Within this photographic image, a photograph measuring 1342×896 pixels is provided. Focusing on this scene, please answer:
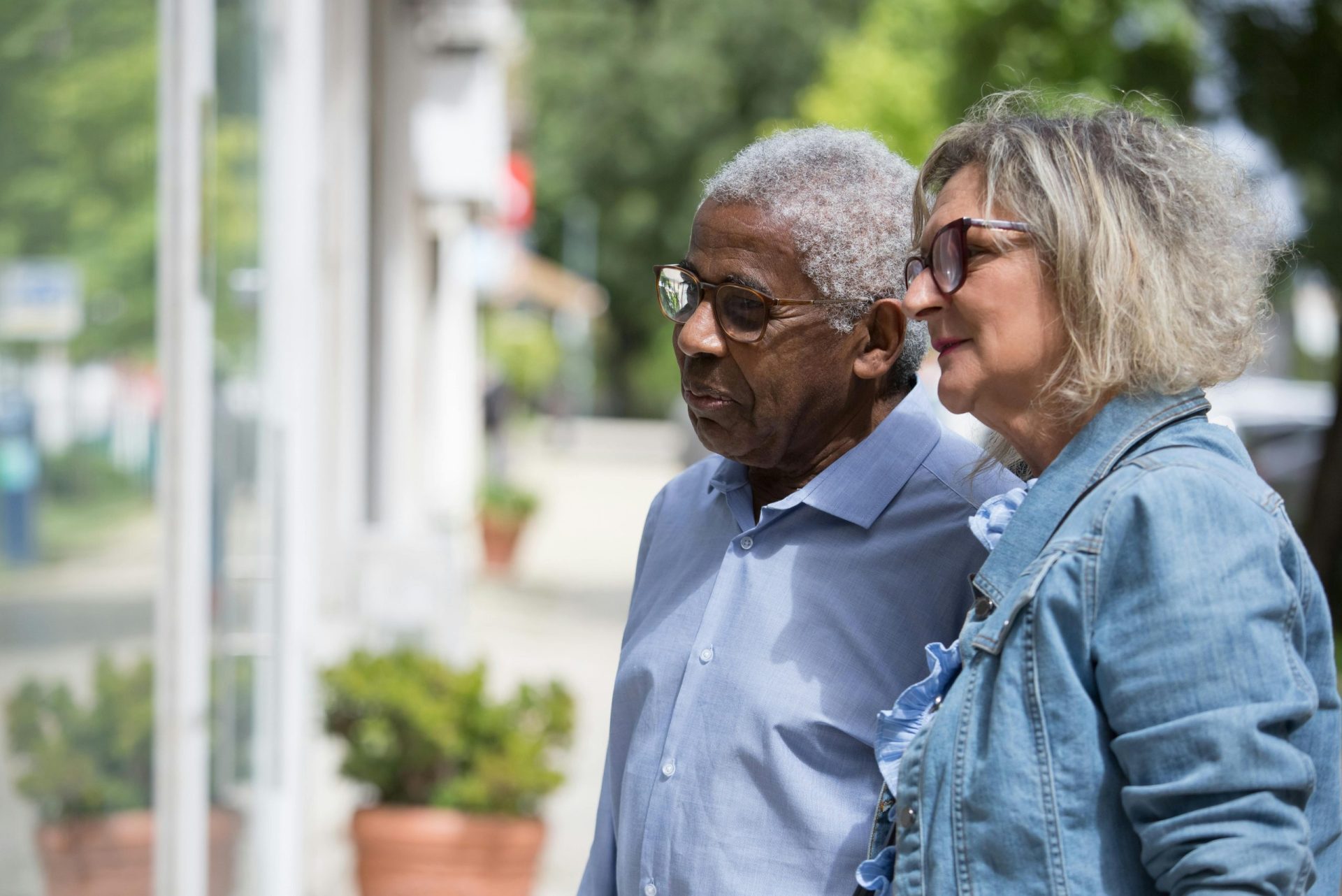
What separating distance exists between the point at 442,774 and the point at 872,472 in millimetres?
3159

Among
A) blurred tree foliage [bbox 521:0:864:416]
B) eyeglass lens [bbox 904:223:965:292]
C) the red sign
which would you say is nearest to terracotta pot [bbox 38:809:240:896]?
eyeglass lens [bbox 904:223:965:292]

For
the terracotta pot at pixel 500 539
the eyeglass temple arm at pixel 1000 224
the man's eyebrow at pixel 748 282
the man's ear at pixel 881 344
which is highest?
the eyeglass temple arm at pixel 1000 224

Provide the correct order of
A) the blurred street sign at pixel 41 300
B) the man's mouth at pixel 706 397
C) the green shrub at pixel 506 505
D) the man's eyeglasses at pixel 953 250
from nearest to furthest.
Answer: the man's eyeglasses at pixel 953 250 → the man's mouth at pixel 706 397 → the blurred street sign at pixel 41 300 → the green shrub at pixel 506 505

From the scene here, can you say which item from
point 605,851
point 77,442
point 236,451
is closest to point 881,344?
point 605,851

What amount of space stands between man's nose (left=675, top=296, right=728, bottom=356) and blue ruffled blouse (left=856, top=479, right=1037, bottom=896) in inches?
14.9

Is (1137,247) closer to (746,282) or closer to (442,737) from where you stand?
(746,282)

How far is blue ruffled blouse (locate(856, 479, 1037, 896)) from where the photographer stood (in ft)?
4.95

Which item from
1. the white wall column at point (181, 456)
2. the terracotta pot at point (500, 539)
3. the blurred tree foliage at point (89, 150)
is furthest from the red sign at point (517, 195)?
the blurred tree foliage at point (89, 150)

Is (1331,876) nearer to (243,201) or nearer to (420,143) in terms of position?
(243,201)

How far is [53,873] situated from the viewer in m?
2.80

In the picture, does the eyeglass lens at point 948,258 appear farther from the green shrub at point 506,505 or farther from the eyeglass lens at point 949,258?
the green shrub at point 506,505

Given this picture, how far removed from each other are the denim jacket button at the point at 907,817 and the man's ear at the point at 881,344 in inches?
22.8

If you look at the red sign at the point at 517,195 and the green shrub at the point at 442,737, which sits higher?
the red sign at the point at 517,195

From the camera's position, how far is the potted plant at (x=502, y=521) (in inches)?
513
